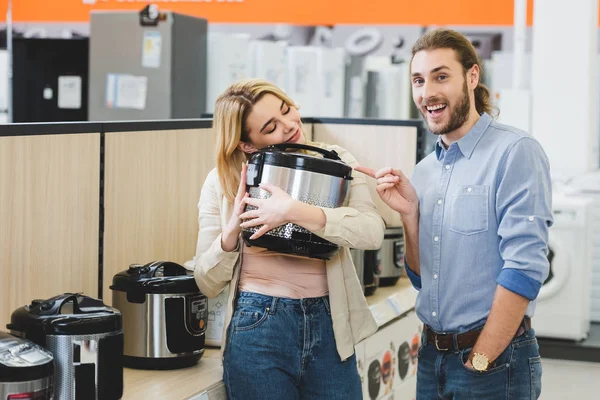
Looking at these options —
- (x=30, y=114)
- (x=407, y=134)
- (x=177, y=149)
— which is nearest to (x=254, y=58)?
(x=30, y=114)

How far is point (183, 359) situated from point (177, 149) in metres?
0.86

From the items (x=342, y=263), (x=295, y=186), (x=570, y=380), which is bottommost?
(x=570, y=380)

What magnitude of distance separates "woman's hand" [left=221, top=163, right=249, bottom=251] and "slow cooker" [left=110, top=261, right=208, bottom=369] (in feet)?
0.98

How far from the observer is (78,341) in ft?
6.98

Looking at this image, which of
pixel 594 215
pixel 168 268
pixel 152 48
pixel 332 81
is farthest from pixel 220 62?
pixel 168 268

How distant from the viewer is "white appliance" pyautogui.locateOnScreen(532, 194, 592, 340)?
551cm

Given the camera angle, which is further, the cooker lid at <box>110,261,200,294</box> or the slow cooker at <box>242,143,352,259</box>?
the cooker lid at <box>110,261,200,294</box>

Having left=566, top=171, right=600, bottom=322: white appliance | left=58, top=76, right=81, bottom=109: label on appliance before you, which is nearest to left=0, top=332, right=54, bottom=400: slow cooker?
left=566, top=171, right=600, bottom=322: white appliance

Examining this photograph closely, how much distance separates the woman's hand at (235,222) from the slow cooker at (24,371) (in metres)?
0.55

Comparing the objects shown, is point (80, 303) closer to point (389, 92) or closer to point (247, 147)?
point (247, 147)

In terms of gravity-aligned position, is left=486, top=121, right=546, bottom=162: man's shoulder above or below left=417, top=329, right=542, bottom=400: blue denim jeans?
above

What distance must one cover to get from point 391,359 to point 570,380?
1927 millimetres

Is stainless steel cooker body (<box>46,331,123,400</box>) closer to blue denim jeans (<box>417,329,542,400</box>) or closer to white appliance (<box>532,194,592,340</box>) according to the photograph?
blue denim jeans (<box>417,329,542,400</box>)

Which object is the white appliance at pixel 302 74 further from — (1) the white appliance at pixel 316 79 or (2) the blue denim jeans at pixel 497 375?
(2) the blue denim jeans at pixel 497 375
